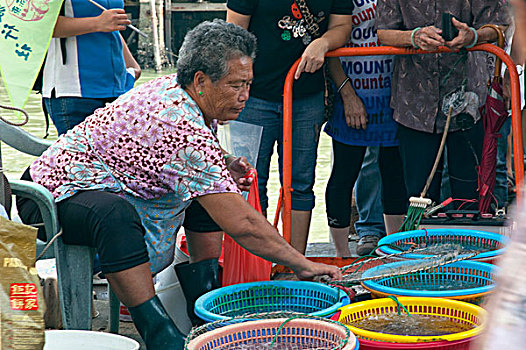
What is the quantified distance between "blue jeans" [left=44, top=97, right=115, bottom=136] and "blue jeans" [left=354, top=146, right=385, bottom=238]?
1555 millimetres

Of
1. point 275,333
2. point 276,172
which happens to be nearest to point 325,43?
point 275,333

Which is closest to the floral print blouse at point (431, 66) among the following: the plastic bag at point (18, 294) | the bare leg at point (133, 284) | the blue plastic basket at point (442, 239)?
the blue plastic basket at point (442, 239)

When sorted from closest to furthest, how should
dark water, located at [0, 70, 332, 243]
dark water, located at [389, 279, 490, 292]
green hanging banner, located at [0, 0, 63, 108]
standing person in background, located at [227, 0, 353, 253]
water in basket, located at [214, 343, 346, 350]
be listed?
water in basket, located at [214, 343, 346, 350]
dark water, located at [389, 279, 490, 292]
green hanging banner, located at [0, 0, 63, 108]
standing person in background, located at [227, 0, 353, 253]
dark water, located at [0, 70, 332, 243]

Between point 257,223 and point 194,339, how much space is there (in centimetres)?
58

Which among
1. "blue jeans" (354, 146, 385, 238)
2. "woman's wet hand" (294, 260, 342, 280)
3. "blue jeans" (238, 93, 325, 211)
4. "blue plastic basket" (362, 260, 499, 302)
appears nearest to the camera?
"blue plastic basket" (362, 260, 499, 302)

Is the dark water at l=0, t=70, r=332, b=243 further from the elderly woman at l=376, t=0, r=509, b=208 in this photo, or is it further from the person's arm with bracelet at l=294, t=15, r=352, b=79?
the person's arm with bracelet at l=294, t=15, r=352, b=79

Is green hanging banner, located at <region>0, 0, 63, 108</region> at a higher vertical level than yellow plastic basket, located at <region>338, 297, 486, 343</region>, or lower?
higher

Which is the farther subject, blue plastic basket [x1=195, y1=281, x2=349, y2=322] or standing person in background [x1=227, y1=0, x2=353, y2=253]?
standing person in background [x1=227, y1=0, x2=353, y2=253]

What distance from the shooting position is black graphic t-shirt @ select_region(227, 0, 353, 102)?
3.48 meters

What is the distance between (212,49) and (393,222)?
1645 mm

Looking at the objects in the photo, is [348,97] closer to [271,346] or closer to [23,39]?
[23,39]

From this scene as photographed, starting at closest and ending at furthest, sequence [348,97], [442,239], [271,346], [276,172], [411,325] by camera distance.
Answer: [271,346]
[411,325]
[442,239]
[348,97]
[276,172]

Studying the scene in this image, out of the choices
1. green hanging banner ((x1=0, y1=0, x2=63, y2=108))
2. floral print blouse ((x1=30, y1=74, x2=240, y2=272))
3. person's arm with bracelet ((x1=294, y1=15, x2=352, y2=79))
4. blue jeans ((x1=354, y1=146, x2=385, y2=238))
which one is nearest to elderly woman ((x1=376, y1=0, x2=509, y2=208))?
person's arm with bracelet ((x1=294, y1=15, x2=352, y2=79))

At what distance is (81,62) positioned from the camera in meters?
3.46
